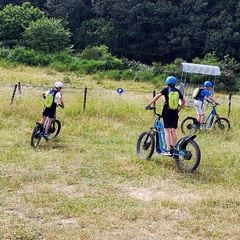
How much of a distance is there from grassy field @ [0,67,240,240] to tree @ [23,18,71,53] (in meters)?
23.1

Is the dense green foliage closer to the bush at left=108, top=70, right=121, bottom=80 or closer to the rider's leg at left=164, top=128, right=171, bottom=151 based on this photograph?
the bush at left=108, top=70, right=121, bottom=80

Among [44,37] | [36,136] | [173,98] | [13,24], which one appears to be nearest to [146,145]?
[173,98]

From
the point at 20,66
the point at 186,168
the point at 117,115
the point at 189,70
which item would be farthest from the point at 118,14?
the point at 186,168

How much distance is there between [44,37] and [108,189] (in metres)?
28.3

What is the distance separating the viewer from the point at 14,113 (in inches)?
398

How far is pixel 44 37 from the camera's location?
1239 inches

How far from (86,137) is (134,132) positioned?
54.0 inches

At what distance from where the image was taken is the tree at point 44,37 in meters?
31.3

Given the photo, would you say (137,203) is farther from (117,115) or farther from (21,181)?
(117,115)

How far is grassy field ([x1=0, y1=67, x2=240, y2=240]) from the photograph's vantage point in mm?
3871

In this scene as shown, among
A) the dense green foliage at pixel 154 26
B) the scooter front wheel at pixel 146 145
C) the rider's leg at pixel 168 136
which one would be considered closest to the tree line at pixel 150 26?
the dense green foliage at pixel 154 26

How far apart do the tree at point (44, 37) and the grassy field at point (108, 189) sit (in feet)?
75.7

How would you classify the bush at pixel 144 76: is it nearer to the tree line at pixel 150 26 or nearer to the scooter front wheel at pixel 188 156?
the tree line at pixel 150 26

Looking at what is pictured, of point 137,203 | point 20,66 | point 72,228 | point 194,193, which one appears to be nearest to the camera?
point 72,228
